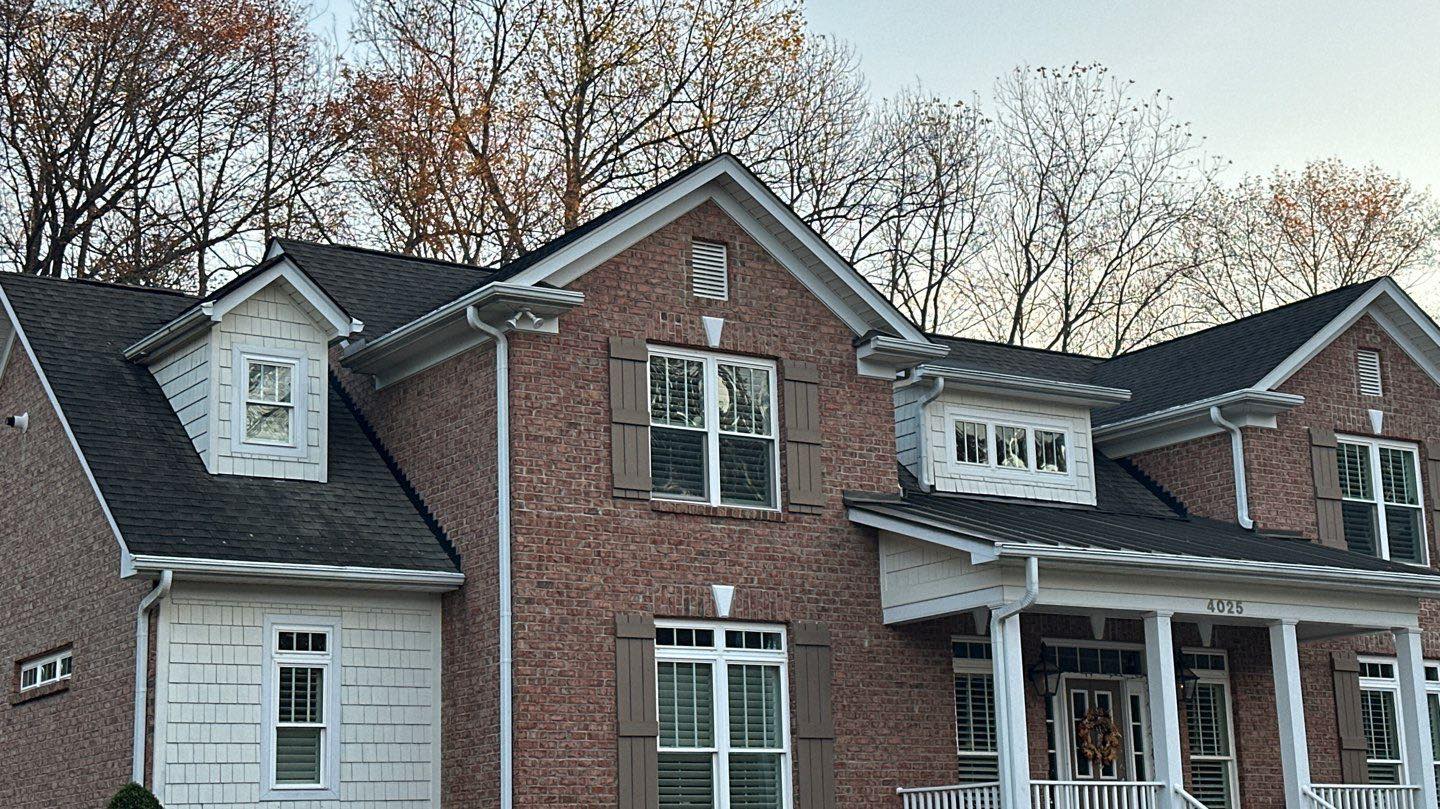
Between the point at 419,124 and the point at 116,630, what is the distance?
1644cm

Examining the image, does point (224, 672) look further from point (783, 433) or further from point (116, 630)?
point (783, 433)

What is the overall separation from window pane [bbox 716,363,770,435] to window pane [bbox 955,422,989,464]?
3570 millimetres

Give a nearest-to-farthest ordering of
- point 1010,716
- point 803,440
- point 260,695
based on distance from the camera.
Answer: point 260,695
point 1010,716
point 803,440

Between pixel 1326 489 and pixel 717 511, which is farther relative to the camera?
pixel 1326 489

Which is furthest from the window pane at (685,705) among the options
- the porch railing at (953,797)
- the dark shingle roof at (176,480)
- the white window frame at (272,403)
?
the white window frame at (272,403)

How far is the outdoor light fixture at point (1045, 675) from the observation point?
776 inches

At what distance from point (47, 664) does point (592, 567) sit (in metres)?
5.36

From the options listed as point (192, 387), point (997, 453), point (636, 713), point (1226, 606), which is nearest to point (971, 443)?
point (997, 453)

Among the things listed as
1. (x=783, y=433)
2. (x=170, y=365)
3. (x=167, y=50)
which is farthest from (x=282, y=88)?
(x=783, y=433)

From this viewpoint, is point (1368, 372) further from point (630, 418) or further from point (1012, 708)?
point (630, 418)

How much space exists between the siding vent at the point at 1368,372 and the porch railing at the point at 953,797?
28.9 feet

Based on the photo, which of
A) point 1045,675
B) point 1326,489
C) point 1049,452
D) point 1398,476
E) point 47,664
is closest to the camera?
point 47,664

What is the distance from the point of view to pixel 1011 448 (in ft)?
70.9

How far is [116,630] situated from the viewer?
1608 centimetres
